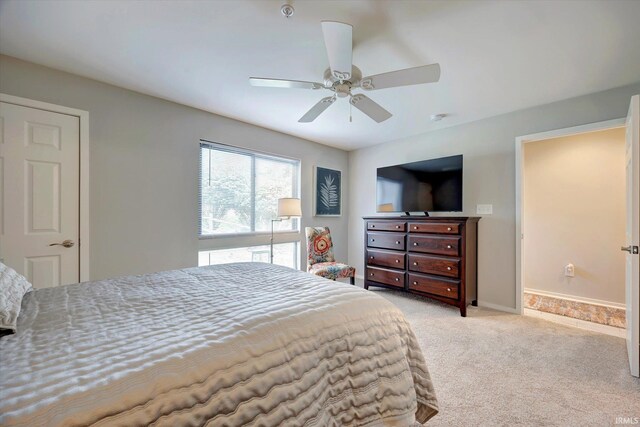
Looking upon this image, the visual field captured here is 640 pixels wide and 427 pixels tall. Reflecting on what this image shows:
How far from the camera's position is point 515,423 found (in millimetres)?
1483

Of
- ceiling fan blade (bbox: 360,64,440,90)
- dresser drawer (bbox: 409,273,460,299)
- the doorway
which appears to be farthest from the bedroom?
the doorway

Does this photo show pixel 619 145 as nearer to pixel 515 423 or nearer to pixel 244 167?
pixel 515 423

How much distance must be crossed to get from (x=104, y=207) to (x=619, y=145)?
587 centimetres

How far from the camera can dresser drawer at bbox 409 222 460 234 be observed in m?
3.15

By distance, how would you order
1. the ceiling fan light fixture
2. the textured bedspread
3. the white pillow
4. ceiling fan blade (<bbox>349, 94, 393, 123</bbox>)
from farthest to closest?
ceiling fan blade (<bbox>349, 94, 393, 123</bbox>)
the ceiling fan light fixture
the white pillow
the textured bedspread

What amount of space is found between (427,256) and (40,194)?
3936 millimetres

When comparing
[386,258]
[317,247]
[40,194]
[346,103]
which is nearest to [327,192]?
[317,247]

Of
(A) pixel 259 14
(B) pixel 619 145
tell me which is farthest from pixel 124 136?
(B) pixel 619 145

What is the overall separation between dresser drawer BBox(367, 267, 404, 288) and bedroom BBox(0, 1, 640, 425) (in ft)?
0.77

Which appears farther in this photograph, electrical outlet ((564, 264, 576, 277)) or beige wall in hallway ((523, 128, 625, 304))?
electrical outlet ((564, 264, 576, 277))

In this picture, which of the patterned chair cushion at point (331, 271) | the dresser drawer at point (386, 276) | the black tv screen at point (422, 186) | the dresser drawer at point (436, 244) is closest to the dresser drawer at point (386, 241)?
the dresser drawer at point (436, 244)

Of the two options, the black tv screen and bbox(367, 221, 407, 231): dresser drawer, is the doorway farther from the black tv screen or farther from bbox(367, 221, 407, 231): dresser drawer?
bbox(367, 221, 407, 231): dresser drawer

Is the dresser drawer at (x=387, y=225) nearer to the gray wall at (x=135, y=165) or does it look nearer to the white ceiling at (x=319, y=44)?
the white ceiling at (x=319, y=44)

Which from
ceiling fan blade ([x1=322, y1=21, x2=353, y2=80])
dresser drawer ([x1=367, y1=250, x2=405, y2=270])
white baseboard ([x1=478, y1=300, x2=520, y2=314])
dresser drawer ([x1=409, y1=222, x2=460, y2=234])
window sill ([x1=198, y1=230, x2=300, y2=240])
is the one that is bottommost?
white baseboard ([x1=478, y1=300, x2=520, y2=314])
